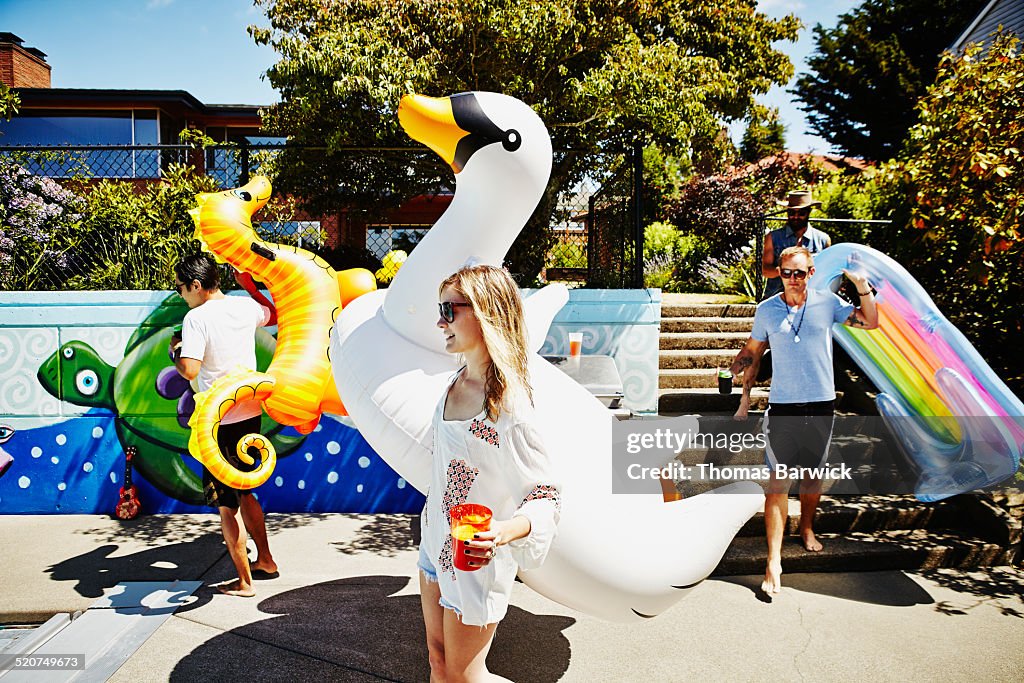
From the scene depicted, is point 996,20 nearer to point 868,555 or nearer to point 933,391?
point 933,391

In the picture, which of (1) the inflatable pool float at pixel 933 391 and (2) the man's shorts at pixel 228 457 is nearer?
(2) the man's shorts at pixel 228 457

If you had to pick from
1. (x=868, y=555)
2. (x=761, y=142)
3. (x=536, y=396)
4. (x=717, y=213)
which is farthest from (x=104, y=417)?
(x=761, y=142)

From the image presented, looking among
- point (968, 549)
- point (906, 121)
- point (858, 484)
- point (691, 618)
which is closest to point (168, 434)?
point (691, 618)

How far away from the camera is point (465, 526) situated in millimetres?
1952

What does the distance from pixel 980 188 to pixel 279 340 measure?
4744 millimetres

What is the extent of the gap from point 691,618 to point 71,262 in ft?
18.6

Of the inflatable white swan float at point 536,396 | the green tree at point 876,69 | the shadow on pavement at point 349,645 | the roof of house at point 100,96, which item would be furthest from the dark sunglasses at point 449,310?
the green tree at point 876,69

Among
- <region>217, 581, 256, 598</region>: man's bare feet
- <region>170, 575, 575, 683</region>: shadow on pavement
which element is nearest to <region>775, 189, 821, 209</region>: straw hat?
<region>170, 575, 575, 683</region>: shadow on pavement

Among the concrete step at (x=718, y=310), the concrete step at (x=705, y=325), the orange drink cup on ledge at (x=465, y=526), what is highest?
the concrete step at (x=718, y=310)

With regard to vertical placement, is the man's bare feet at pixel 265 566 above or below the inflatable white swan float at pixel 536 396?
below

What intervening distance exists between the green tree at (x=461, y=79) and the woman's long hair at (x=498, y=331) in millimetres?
4432

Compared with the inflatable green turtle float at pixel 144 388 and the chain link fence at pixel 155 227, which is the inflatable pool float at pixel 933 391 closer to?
the chain link fence at pixel 155 227

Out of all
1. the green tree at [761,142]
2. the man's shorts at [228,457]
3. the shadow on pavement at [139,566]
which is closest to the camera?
the man's shorts at [228,457]

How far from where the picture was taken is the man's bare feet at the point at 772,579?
427 centimetres
